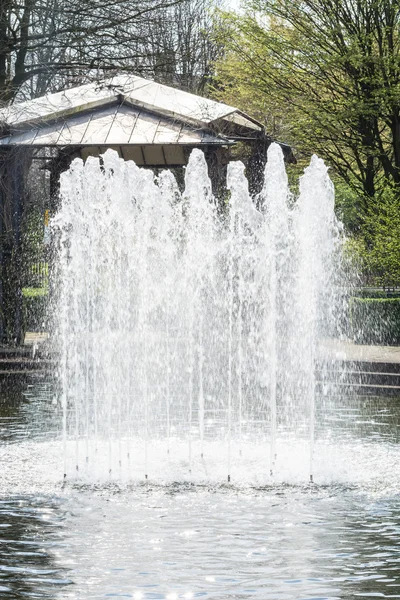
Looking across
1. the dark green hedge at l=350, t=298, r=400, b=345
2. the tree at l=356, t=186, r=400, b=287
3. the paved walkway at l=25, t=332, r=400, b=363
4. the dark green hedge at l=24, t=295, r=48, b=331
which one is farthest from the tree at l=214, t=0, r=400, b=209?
the dark green hedge at l=24, t=295, r=48, b=331

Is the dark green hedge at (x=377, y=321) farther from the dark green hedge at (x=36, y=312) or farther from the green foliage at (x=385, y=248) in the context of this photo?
the dark green hedge at (x=36, y=312)

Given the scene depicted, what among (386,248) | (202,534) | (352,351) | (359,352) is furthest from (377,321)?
(202,534)

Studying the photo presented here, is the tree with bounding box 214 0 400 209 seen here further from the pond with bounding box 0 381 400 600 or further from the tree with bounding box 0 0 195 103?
the pond with bounding box 0 381 400 600

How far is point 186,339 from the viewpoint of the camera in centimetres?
1889

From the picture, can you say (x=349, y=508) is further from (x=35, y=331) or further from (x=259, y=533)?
(x=35, y=331)

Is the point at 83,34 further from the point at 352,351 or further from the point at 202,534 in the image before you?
the point at 202,534

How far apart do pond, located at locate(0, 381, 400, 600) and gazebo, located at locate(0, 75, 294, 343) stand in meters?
9.08

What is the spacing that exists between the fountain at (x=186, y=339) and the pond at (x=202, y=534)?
576 millimetres

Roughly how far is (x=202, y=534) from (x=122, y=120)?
13.7 m

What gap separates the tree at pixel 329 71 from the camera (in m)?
25.5

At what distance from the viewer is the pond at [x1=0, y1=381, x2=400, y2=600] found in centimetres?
536

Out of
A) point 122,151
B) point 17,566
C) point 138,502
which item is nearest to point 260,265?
point 122,151

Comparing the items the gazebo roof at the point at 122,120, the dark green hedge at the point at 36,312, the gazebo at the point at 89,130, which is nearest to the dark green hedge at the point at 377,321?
the gazebo at the point at 89,130

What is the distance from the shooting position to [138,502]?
7.43m
